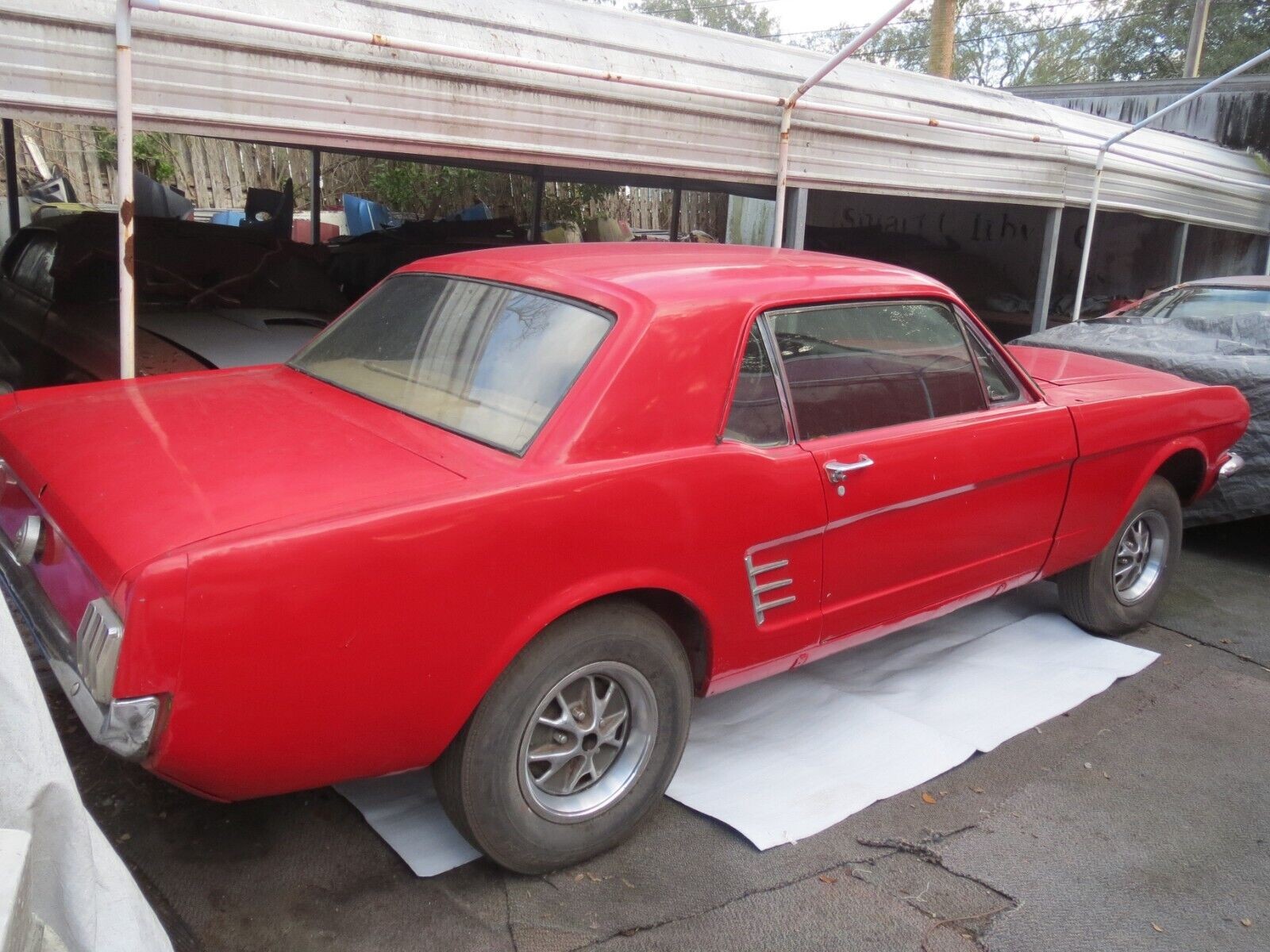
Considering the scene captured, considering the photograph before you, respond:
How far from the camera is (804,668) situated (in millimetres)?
3889

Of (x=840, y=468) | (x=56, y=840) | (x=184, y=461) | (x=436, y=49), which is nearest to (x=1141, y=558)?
(x=840, y=468)

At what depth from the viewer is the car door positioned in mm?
3041

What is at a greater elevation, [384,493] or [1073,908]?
[384,493]

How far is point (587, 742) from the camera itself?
2.63m

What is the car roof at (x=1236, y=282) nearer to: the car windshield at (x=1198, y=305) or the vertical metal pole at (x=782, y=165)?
the car windshield at (x=1198, y=305)

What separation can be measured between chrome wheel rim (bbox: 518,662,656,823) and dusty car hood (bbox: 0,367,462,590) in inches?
26.1

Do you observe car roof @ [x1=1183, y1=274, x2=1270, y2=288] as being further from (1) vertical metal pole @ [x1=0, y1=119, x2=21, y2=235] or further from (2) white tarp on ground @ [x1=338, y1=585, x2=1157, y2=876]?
(1) vertical metal pole @ [x1=0, y1=119, x2=21, y2=235]

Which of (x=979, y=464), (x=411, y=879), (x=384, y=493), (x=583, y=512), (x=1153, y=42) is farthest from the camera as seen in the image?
(x=1153, y=42)

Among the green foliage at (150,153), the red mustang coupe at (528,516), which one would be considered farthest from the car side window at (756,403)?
the green foliage at (150,153)

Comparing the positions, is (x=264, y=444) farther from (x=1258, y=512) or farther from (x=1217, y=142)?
(x=1217, y=142)

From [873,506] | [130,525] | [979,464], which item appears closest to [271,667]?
[130,525]

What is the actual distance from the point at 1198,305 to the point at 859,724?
16.2 ft

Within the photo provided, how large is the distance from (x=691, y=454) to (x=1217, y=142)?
1379 cm

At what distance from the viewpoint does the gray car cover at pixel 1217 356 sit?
17.3 ft
